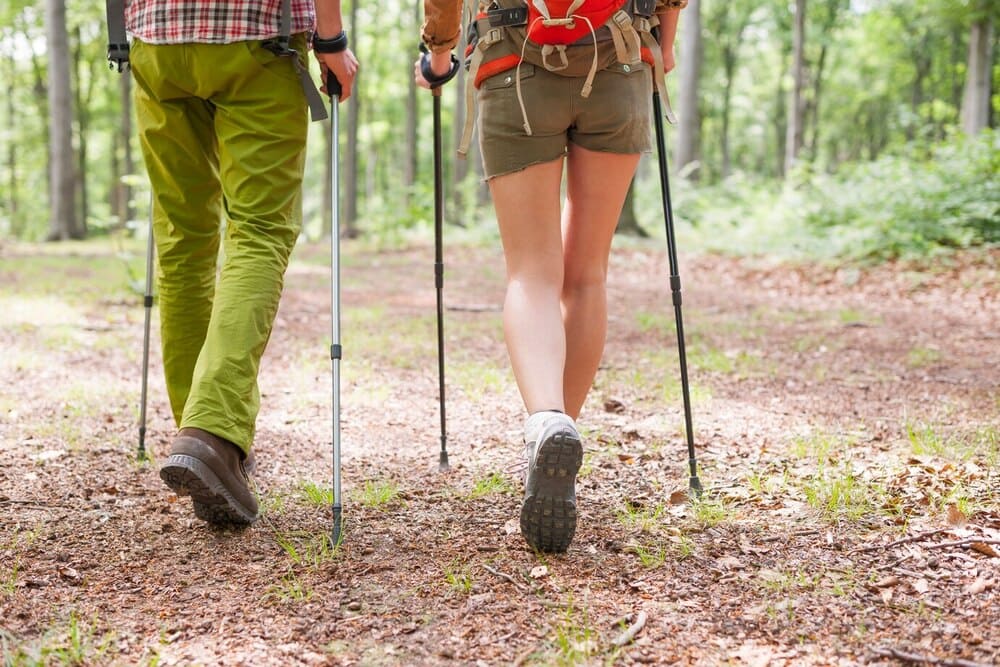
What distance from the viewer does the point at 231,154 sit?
2482 mm

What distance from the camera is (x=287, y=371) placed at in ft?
16.4

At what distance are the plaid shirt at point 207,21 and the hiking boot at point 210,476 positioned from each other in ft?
3.84

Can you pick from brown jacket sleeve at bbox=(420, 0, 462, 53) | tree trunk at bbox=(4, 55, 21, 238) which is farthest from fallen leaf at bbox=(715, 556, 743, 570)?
tree trunk at bbox=(4, 55, 21, 238)

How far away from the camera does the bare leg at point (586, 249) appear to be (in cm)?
250

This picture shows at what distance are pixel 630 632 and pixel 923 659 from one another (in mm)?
610

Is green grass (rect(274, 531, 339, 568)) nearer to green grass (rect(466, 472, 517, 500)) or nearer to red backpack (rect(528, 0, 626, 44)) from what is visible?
green grass (rect(466, 472, 517, 500))

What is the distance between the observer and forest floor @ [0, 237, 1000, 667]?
6.04ft

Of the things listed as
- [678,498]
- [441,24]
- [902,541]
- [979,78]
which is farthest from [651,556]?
[979,78]

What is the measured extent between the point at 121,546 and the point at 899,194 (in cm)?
975

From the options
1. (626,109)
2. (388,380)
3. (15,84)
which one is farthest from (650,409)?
(15,84)

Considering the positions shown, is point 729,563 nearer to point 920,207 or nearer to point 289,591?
point 289,591

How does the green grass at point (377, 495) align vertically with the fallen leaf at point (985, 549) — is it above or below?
below

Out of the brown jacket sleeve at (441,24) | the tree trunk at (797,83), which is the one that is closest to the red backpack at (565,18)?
the brown jacket sleeve at (441,24)

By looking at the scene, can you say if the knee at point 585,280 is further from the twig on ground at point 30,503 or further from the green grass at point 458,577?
the twig on ground at point 30,503
